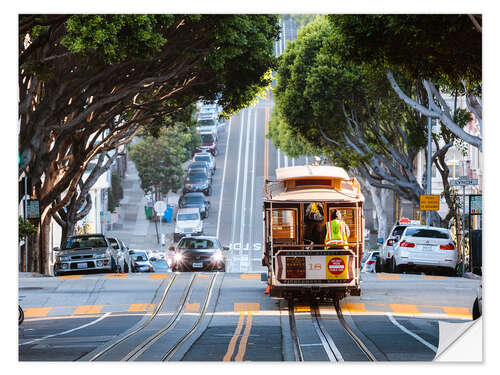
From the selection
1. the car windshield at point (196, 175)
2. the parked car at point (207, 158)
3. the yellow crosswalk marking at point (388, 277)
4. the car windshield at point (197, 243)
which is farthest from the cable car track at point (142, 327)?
the parked car at point (207, 158)

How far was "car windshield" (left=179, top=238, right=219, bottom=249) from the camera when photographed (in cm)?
3233

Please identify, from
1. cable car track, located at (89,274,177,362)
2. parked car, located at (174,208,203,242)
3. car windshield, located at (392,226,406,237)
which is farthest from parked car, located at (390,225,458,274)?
parked car, located at (174,208,203,242)

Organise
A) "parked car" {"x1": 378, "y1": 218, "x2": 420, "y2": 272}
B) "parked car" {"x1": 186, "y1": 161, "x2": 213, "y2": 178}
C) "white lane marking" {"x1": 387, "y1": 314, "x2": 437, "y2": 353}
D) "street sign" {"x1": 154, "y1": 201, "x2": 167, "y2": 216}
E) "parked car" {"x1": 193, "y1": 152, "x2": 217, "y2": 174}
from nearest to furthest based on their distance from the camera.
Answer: "white lane marking" {"x1": 387, "y1": 314, "x2": 437, "y2": 353} < "parked car" {"x1": 378, "y1": 218, "x2": 420, "y2": 272} < "street sign" {"x1": 154, "y1": 201, "x2": 167, "y2": 216} < "parked car" {"x1": 193, "y1": 152, "x2": 217, "y2": 174} < "parked car" {"x1": 186, "y1": 161, "x2": 213, "y2": 178}

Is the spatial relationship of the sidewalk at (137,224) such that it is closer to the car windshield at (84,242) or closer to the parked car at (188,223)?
the parked car at (188,223)

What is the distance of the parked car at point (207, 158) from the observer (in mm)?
65188

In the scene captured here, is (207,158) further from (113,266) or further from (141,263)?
(113,266)

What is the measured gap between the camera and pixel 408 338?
16531mm

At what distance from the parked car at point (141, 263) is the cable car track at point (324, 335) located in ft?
54.8

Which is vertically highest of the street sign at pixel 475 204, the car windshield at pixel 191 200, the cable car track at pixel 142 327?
the car windshield at pixel 191 200

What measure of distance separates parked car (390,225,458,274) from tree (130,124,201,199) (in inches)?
1301

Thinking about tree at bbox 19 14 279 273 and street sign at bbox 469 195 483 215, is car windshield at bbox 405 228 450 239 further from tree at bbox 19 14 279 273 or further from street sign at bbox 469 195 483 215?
tree at bbox 19 14 279 273

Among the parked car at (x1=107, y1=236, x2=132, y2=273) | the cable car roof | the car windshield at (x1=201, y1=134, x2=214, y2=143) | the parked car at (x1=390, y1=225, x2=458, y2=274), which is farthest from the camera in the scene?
the car windshield at (x1=201, y1=134, x2=214, y2=143)

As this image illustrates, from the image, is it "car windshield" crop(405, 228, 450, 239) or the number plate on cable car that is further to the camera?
"car windshield" crop(405, 228, 450, 239)
